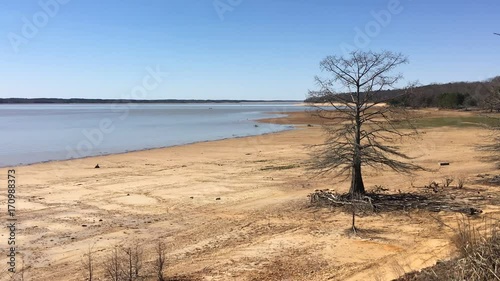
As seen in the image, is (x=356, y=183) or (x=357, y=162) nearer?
(x=357, y=162)

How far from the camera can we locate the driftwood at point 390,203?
42.3 feet

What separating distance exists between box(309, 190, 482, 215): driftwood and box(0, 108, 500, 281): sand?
0.45m

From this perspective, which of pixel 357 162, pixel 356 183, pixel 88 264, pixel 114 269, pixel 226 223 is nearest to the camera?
pixel 114 269

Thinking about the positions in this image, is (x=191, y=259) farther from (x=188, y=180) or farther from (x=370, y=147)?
(x=188, y=180)

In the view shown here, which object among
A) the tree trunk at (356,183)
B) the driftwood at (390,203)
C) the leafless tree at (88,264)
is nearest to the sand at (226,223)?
the leafless tree at (88,264)

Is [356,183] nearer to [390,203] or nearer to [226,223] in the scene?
[390,203]

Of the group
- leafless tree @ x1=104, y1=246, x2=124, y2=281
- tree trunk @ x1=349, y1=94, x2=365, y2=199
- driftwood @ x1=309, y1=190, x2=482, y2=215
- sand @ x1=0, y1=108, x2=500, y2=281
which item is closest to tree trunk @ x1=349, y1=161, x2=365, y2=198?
tree trunk @ x1=349, y1=94, x2=365, y2=199

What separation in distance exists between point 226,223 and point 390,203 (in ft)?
16.8

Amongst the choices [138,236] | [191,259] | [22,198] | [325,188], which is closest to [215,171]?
[325,188]

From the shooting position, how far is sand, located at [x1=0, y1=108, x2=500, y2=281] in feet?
29.8

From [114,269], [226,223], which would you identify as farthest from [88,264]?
[226,223]

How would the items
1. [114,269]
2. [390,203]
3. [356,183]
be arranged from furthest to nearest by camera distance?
1. [356,183]
2. [390,203]
3. [114,269]

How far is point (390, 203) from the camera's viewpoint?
13.7 metres

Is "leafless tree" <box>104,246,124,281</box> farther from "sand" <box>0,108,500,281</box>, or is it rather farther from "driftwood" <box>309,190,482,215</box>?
"driftwood" <box>309,190,482,215</box>
